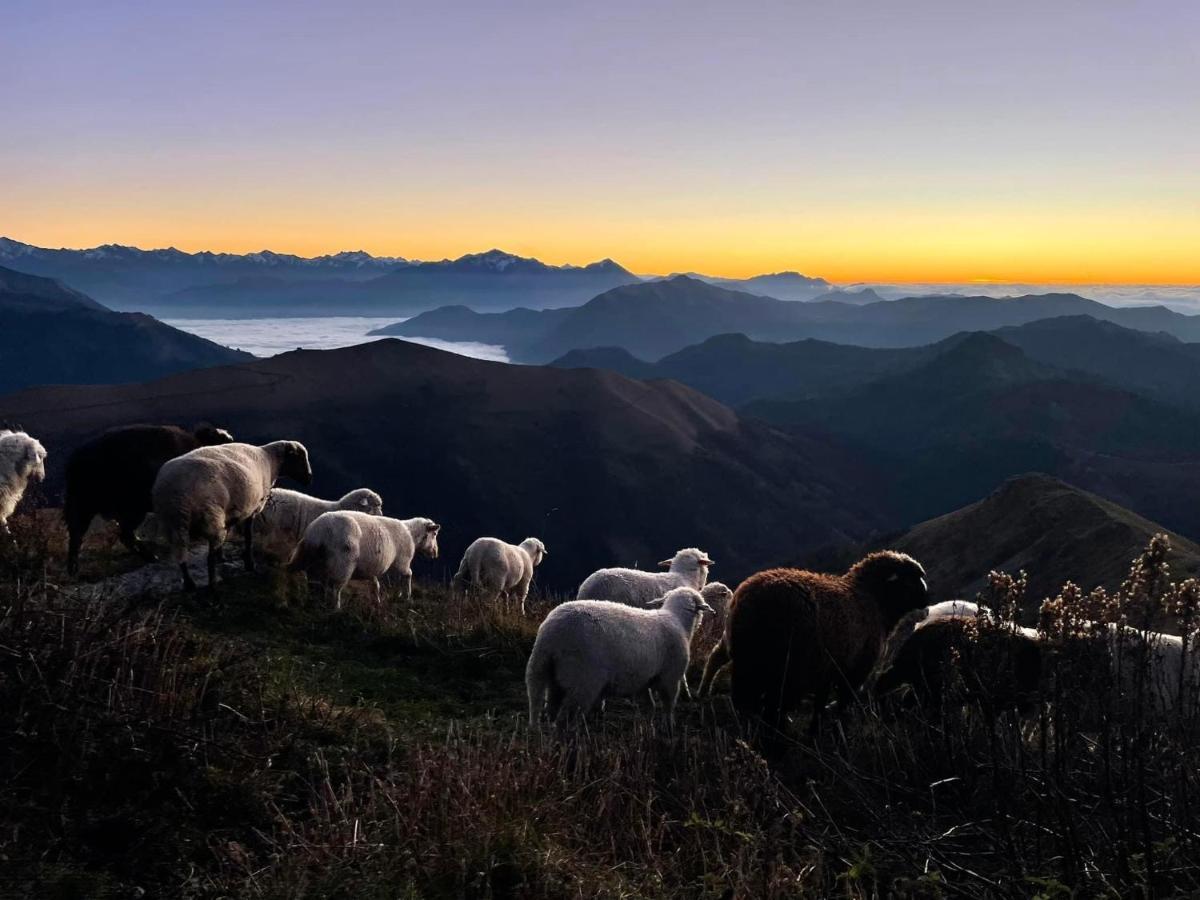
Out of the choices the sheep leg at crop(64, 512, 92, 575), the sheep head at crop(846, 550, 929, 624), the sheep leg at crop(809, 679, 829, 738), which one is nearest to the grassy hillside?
the sheep leg at crop(809, 679, 829, 738)

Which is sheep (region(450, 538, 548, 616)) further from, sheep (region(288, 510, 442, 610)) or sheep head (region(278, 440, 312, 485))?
sheep head (region(278, 440, 312, 485))

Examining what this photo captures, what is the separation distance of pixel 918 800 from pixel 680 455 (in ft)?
507

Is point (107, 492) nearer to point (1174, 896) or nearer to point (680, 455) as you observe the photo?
point (1174, 896)

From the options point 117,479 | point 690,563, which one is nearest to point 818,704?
point 690,563

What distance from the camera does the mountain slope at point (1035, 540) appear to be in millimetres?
44094

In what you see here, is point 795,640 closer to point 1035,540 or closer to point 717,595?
point 717,595

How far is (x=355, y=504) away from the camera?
48.7ft

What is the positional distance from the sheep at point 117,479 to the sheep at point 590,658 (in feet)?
21.9

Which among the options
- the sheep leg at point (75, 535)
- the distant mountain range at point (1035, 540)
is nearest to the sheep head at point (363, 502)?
the sheep leg at point (75, 535)

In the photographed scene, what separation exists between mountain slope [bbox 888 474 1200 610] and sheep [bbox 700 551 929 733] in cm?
3453

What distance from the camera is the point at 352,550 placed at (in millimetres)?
11250

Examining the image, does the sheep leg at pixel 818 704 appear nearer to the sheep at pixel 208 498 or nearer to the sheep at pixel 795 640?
the sheep at pixel 795 640

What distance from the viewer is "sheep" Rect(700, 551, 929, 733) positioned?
724 centimetres

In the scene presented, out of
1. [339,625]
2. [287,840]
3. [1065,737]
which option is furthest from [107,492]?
[1065,737]
